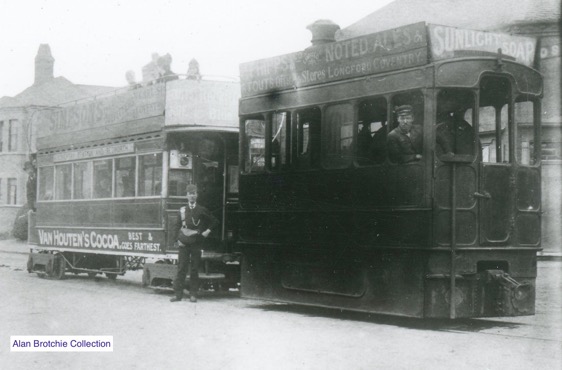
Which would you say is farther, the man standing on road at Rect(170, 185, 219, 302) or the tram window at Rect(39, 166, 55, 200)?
the tram window at Rect(39, 166, 55, 200)

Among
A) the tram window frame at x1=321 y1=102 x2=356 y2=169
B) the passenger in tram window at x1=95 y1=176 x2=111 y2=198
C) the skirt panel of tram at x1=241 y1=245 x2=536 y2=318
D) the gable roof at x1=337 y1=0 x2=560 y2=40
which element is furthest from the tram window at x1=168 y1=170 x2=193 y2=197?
the gable roof at x1=337 y1=0 x2=560 y2=40

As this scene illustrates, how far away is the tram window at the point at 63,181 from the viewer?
18.0 metres

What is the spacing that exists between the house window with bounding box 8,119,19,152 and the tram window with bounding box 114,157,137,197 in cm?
3451

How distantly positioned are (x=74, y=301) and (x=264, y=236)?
3.34 m

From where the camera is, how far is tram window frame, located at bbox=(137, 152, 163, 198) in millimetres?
14656

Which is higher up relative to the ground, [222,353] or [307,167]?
[307,167]

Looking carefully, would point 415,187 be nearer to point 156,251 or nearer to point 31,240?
point 156,251

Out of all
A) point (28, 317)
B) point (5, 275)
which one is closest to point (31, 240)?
point (5, 275)

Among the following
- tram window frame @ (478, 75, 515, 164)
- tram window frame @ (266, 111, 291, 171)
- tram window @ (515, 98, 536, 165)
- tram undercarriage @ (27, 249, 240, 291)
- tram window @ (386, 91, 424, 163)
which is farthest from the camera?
tram undercarriage @ (27, 249, 240, 291)

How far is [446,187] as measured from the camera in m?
9.64

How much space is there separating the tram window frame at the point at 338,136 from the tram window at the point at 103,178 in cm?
643

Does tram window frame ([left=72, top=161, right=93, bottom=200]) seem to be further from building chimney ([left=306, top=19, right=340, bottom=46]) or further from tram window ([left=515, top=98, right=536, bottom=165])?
tram window ([left=515, top=98, right=536, bottom=165])

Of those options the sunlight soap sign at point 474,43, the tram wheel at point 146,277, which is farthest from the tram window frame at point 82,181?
the sunlight soap sign at point 474,43

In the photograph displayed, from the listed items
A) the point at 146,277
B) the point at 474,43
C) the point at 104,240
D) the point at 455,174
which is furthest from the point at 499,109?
the point at 104,240
